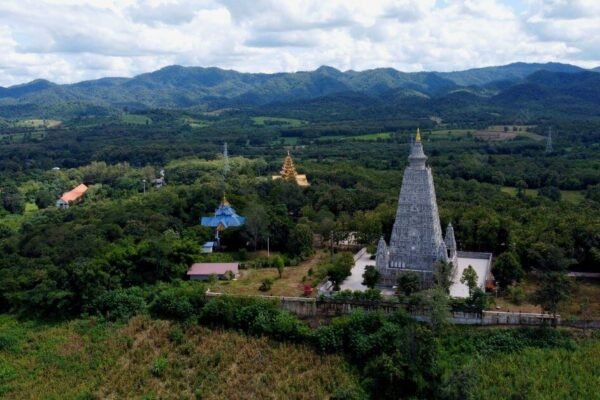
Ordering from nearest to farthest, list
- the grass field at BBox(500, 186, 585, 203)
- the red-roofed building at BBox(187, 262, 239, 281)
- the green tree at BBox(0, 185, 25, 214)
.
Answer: the red-roofed building at BBox(187, 262, 239, 281) < the grass field at BBox(500, 186, 585, 203) < the green tree at BBox(0, 185, 25, 214)

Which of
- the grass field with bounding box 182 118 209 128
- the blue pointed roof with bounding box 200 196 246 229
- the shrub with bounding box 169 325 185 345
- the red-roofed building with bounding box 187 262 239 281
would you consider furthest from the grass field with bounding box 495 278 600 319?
the grass field with bounding box 182 118 209 128

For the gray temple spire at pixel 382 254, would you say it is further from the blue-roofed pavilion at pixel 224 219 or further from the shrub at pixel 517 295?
the blue-roofed pavilion at pixel 224 219

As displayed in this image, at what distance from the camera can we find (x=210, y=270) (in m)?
36.0

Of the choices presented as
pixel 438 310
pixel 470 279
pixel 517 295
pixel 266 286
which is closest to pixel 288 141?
pixel 266 286

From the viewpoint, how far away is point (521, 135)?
4208 inches

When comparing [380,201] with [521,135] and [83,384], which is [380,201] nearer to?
[83,384]

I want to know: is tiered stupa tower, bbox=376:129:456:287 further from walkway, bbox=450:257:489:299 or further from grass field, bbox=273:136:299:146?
grass field, bbox=273:136:299:146

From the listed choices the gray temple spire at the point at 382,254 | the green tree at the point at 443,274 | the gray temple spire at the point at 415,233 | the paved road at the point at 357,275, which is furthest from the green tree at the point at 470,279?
the paved road at the point at 357,275

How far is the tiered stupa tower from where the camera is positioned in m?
32.4

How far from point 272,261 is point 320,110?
14394cm

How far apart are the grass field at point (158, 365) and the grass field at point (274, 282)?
3.81m

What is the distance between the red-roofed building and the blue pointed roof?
7.12 metres

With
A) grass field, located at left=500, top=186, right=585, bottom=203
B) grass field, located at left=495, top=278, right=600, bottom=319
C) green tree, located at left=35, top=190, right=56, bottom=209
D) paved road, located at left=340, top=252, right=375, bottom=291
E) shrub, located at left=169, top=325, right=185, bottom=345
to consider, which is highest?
grass field, located at left=495, top=278, right=600, bottom=319

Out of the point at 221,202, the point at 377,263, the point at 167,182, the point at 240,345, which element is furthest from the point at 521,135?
the point at 240,345
